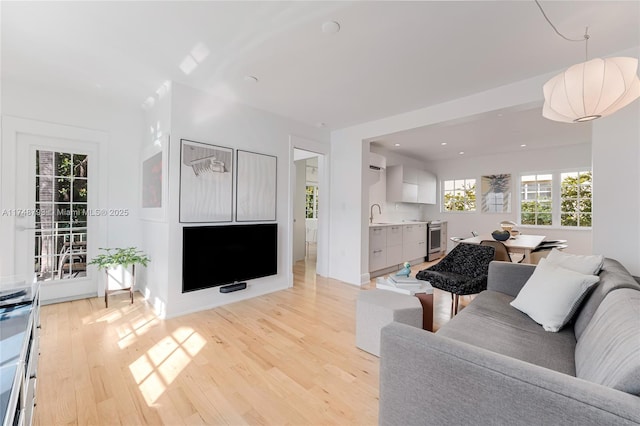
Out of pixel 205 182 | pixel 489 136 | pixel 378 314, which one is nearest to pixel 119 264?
pixel 205 182

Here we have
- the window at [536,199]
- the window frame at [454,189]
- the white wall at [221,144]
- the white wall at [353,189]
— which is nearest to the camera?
the white wall at [221,144]

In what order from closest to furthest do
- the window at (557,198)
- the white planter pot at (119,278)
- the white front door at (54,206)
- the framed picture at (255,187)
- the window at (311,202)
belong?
the white front door at (54,206) → the framed picture at (255,187) → the white planter pot at (119,278) → the window at (557,198) → the window at (311,202)

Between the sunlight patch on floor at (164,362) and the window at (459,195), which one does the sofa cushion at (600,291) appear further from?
the window at (459,195)

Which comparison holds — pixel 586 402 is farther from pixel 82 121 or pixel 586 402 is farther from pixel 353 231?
pixel 82 121

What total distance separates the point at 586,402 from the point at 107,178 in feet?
15.5

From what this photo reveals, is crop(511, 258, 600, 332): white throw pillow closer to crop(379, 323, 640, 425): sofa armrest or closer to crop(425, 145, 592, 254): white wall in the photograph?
crop(379, 323, 640, 425): sofa armrest

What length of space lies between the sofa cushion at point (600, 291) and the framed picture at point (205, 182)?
10.8 ft

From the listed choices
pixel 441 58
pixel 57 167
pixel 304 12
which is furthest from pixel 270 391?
pixel 57 167

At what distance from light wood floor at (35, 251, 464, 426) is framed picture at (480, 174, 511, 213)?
14.9 ft

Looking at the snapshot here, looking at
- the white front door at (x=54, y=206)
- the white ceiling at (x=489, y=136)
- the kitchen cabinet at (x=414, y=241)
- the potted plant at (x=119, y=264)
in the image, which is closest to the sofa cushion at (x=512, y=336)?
the white ceiling at (x=489, y=136)

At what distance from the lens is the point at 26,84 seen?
3070 millimetres

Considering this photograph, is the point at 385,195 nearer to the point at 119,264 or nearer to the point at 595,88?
the point at 595,88

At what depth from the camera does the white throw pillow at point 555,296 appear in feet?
5.41

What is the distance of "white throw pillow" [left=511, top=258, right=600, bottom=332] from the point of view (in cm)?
165
